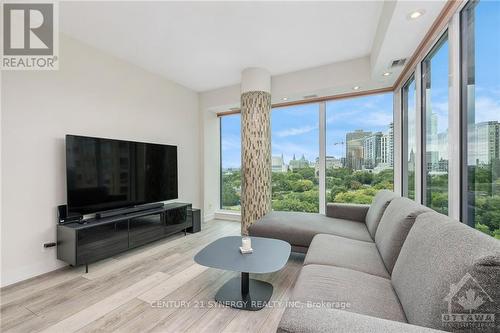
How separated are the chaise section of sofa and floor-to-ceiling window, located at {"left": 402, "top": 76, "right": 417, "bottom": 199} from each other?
676mm

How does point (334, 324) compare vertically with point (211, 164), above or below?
below

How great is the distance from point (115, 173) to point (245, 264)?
2122mm

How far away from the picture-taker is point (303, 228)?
8.00 ft

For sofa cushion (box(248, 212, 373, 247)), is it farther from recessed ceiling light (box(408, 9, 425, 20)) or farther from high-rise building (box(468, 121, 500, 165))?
recessed ceiling light (box(408, 9, 425, 20))

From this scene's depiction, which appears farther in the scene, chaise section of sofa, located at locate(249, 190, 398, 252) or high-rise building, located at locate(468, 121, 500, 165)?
chaise section of sofa, located at locate(249, 190, 398, 252)

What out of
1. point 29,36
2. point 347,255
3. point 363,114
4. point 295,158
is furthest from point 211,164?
point 347,255

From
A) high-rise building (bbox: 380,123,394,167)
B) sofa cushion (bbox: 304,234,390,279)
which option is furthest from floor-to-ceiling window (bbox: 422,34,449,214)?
high-rise building (bbox: 380,123,394,167)

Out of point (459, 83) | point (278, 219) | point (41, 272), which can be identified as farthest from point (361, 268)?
point (41, 272)

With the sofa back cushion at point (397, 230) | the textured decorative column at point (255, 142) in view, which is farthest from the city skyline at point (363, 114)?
the textured decorative column at point (255, 142)

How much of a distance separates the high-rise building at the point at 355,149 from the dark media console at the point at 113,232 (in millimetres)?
2847

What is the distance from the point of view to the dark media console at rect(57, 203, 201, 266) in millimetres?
2252

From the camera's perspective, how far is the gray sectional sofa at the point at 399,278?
0.73 metres
